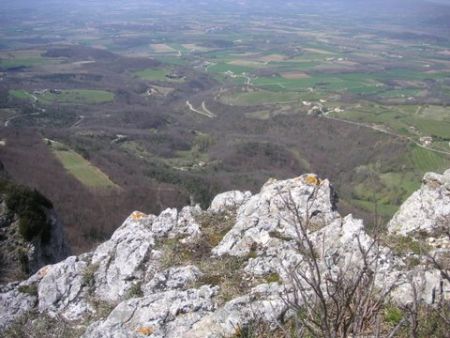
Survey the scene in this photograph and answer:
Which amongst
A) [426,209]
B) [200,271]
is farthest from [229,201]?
[426,209]

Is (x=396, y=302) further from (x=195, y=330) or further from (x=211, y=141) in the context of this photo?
(x=211, y=141)

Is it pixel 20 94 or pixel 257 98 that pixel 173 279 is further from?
pixel 20 94

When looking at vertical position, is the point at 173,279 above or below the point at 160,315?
below

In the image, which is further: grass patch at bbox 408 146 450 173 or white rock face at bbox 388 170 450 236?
grass patch at bbox 408 146 450 173

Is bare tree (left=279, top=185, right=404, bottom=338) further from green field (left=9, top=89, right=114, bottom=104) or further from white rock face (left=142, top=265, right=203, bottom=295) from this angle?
green field (left=9, top=89, right=114, bottom=104)

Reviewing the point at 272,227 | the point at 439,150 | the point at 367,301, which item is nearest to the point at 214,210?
the point at 272,227

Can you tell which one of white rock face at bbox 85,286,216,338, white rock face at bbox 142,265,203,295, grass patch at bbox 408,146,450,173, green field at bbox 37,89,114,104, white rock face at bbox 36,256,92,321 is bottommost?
green field at bbox 37,89,114,104

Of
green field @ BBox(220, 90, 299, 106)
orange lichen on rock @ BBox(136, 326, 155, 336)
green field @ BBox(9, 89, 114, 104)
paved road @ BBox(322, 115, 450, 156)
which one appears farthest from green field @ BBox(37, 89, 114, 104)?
orange lichen on rock @ BBox(136, 326, 155, 336)
